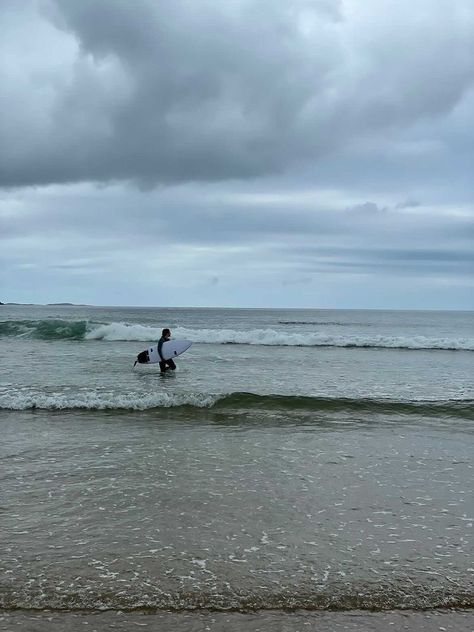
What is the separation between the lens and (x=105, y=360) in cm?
2705

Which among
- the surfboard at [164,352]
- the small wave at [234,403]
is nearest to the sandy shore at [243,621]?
the small wave at [234,403]

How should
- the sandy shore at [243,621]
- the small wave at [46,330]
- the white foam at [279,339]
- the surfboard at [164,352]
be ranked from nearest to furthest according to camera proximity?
1. the sandy shore at [243,621]
2. the surfboard at [164,352]
3. the white foam at [279,339]
4. the small wave at [46,330]

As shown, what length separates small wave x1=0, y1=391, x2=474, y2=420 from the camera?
14.3 metres

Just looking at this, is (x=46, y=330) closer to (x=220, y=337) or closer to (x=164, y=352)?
(x=220, y=337)

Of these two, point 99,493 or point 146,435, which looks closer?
point 99,493

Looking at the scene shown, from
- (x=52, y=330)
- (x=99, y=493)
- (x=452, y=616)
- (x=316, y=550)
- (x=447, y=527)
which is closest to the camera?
(x=452, y=616)

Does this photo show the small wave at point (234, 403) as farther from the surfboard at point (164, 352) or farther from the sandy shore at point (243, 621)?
the sandy shore at point (243, 621)

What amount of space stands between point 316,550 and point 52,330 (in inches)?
1651

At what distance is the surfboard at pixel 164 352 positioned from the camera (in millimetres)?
24258

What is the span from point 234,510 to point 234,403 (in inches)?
327

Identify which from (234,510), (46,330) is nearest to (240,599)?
(234,510)

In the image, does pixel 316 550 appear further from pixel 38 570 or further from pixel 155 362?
pixel 155 362

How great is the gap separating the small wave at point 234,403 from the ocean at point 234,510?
7 cm

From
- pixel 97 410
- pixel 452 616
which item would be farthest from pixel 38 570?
pixel 97 410
